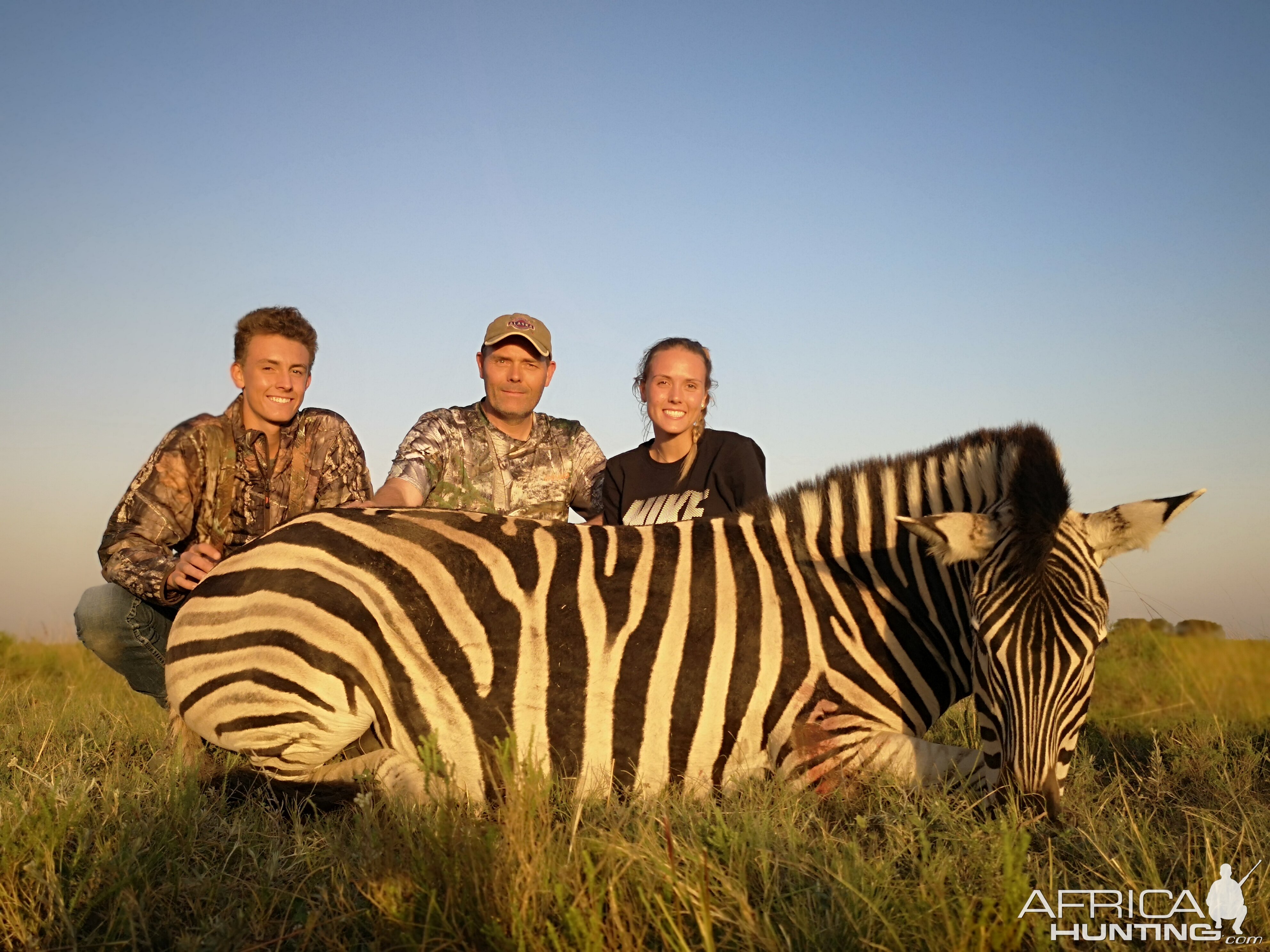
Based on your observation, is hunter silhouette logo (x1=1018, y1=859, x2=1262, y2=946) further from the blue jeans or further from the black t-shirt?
the blue jeans

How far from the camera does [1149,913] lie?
2.47 meters

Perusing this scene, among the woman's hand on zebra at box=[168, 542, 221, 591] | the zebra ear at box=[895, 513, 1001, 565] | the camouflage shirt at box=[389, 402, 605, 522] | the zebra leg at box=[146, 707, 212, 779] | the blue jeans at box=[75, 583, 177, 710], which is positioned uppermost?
the camouflage shirt at box=[389, 402, 605, 522]

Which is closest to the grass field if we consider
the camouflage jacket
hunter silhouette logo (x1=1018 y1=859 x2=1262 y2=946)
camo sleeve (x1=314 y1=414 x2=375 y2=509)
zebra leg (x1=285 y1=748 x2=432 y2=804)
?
hunter silhouette logo (x1=1018 y1=859 x2=1262 y2=946)

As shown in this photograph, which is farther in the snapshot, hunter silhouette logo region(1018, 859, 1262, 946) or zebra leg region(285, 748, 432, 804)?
zebra leg region(285, 748, 432, 804)

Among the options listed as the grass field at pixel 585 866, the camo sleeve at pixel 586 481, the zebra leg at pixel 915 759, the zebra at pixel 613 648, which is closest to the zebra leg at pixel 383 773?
the zebra at pixel 613 648

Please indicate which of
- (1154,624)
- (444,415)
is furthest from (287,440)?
(1154,624)

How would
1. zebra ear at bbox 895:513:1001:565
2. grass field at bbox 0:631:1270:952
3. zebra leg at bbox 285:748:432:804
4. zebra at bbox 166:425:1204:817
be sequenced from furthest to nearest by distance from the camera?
zebra at bbox 166:425:1204:817, zebra leg at bbox 285:748:432:804, zebra ear at bbox 895:513:1001:565, grass field at bbox 0:631:1270:952

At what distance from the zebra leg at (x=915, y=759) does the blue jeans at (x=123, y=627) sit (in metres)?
4.05

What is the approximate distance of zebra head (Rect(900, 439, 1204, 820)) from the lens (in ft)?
10.5

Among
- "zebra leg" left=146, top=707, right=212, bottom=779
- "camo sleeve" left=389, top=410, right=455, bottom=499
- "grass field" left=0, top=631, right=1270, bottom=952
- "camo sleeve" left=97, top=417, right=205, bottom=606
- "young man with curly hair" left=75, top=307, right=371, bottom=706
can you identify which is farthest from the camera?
"camo sleeve" left=389, top=410, right=455, bottom=499

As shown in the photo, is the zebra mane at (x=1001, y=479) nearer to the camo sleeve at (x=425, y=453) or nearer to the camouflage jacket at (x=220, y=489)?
the camouflage jacket at (x=220, y=489)

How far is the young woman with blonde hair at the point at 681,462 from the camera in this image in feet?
20.5

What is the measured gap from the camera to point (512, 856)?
2.38 m

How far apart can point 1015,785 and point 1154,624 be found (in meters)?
6.56
